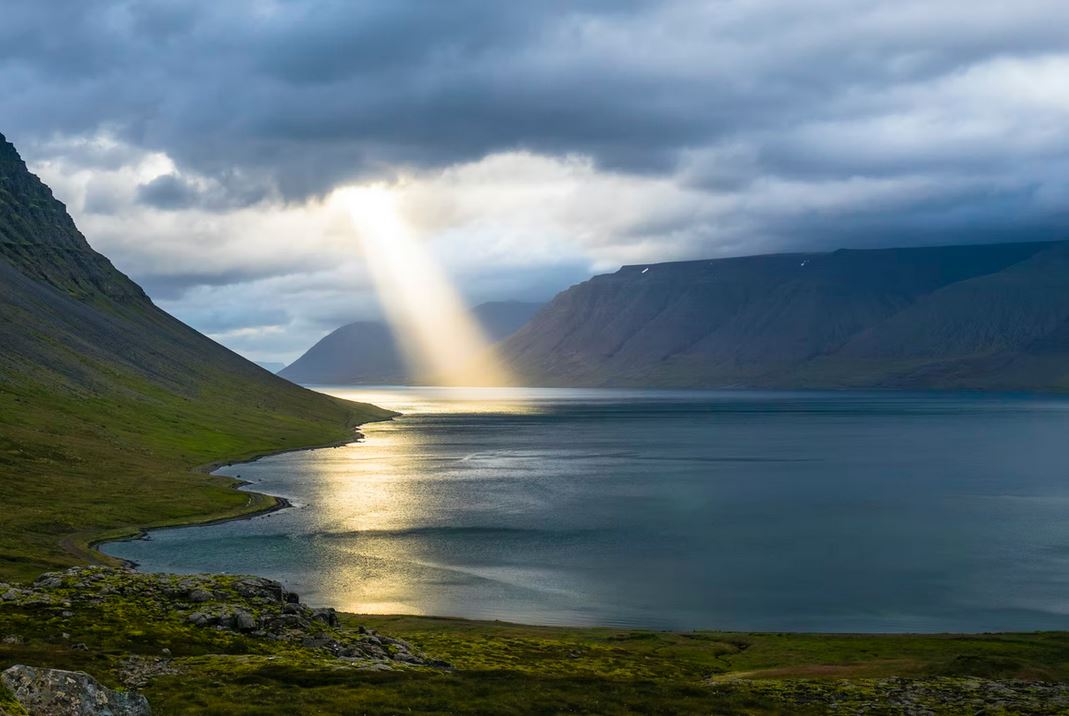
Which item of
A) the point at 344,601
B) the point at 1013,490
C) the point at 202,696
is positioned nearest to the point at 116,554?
the point at 344,601

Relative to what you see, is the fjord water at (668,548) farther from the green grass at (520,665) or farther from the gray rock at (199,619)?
the gray rock at (199,619)

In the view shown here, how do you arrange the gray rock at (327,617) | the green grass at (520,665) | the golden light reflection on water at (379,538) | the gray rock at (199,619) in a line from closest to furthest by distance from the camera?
the green grass at (520,665) → the gray rock at (199,619) → the gray rock at (327,617) → the golden light reflection on water at (379,538)

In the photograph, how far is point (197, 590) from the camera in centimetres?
6062

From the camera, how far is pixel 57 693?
97.8 feet

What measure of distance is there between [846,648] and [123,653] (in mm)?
46235

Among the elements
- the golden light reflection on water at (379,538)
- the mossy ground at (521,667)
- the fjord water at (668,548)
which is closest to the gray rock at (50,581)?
Result: the mossy ground at (521,667)

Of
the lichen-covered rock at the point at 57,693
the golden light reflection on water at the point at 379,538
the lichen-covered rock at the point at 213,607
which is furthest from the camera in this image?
the golden light reflection on water at the point at 379,538

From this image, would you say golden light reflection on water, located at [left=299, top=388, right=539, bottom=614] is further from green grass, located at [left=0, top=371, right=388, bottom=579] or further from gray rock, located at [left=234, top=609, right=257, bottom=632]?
gray rock, located at [left=234, top=609, right=257, bottom=632]

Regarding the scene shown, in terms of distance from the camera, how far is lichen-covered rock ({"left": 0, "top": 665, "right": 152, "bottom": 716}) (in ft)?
96.2

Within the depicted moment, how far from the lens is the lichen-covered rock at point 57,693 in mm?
29312

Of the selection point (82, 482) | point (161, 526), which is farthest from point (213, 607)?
point (82, 482)

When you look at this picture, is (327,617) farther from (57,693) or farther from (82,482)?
(82,482)

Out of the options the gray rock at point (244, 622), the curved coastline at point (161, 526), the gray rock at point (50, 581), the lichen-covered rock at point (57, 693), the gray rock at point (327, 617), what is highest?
the lichen-covered rock at point (57, 693)

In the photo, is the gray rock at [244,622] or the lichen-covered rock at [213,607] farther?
the gray rock at [244,622]
